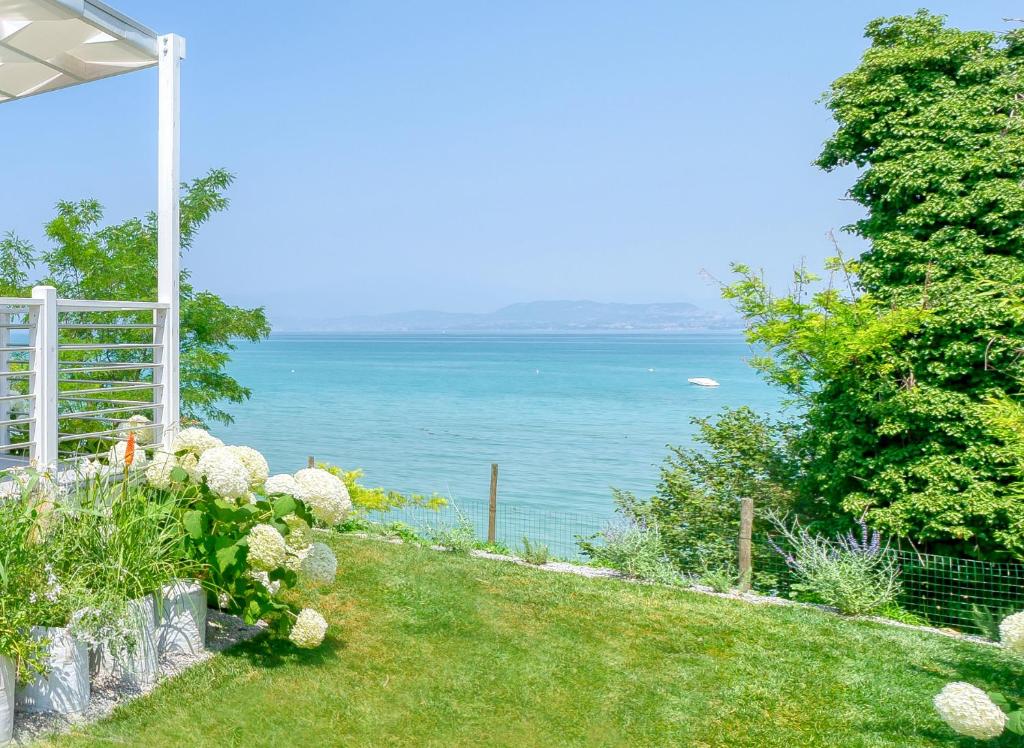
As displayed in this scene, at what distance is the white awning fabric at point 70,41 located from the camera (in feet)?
15.7

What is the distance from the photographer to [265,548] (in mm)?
3959

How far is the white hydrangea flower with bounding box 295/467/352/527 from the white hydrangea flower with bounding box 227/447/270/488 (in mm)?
206

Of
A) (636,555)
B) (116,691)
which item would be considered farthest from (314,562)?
(636,555)

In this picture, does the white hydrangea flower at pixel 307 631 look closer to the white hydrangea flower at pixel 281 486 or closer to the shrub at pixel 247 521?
the shrub at pixel 247 521

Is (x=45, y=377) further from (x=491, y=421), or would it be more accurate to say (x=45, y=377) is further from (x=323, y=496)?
(x=491, y=421)

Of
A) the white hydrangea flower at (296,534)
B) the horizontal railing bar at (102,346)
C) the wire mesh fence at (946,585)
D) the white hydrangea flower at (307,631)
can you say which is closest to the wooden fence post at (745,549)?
the wire mesh fence at (946,585)

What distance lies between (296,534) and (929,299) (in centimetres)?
654

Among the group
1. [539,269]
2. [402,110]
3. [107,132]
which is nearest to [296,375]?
[402,110]

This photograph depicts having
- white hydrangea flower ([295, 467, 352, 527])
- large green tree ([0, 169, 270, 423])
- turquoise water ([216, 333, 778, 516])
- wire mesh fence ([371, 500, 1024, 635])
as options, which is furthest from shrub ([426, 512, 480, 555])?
large green tree ([0, 169, 270, 423])

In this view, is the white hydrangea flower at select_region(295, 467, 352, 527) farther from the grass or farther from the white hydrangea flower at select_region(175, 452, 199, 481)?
the grass

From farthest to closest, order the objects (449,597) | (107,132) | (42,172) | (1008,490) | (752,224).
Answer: (752,224) → (107,132) → (42,172) → (1008,490) → (449,597)

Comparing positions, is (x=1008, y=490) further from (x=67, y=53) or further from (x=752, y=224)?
(x=752, y=224)

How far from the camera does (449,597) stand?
559cm

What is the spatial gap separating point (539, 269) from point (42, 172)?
73480mm
